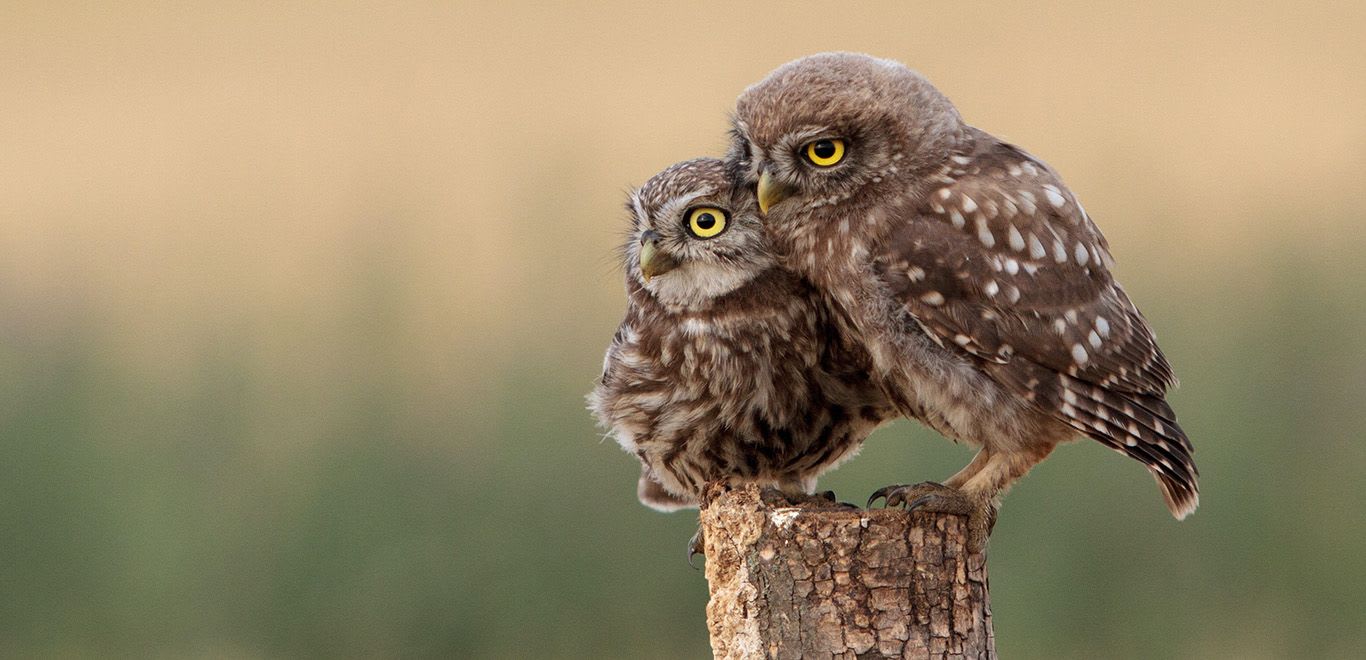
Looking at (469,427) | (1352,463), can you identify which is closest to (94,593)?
(469,427)

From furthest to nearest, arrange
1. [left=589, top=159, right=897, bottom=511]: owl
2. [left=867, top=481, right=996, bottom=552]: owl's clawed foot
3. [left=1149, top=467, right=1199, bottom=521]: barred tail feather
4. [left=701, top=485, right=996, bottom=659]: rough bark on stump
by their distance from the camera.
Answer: [left=589, top=159, right=897, bottom=511]: owl < [left=1149, top=467, right=1199, bottom=521]: barred tail feather < [left=867, top=481, right=996, bottom=552]: owl's clawed foot < [left=701, top=485, right=996, bottom=659]: rough bark on stump

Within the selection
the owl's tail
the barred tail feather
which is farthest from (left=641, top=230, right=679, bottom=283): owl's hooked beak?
the barred tail feather

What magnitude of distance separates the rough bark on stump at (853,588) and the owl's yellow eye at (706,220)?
0.57 meters

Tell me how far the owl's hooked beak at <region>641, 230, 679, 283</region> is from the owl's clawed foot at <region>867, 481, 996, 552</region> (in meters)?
0.56

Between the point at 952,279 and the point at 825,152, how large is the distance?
0.32m

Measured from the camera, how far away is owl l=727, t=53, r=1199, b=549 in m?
2.44

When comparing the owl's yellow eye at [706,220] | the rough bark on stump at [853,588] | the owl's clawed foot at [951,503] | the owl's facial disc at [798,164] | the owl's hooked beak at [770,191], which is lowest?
the rough bark on stump at [853,588]

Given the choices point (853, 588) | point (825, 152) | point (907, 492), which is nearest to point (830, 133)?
point (825, 152)

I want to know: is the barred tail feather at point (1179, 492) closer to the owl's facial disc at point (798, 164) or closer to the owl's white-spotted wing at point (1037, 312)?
the owl's white-spotted wing at point (1037, 312)

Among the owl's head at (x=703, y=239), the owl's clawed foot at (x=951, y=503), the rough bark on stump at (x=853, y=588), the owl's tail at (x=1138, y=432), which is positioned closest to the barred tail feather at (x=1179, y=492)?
the owl's tail at (x=1138, y=432)

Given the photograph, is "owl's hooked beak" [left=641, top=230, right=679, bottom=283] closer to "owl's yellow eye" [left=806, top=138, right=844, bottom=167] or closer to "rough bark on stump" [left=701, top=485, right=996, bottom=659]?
"owl's yellow eye" [left=806, top=138, right=844, bottom=167]

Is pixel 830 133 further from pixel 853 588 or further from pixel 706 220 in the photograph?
pixel 853 588

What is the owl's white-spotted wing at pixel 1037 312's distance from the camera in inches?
95.7

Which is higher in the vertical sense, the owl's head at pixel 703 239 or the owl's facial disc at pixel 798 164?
the owl's facial disc at pixel 798 164
